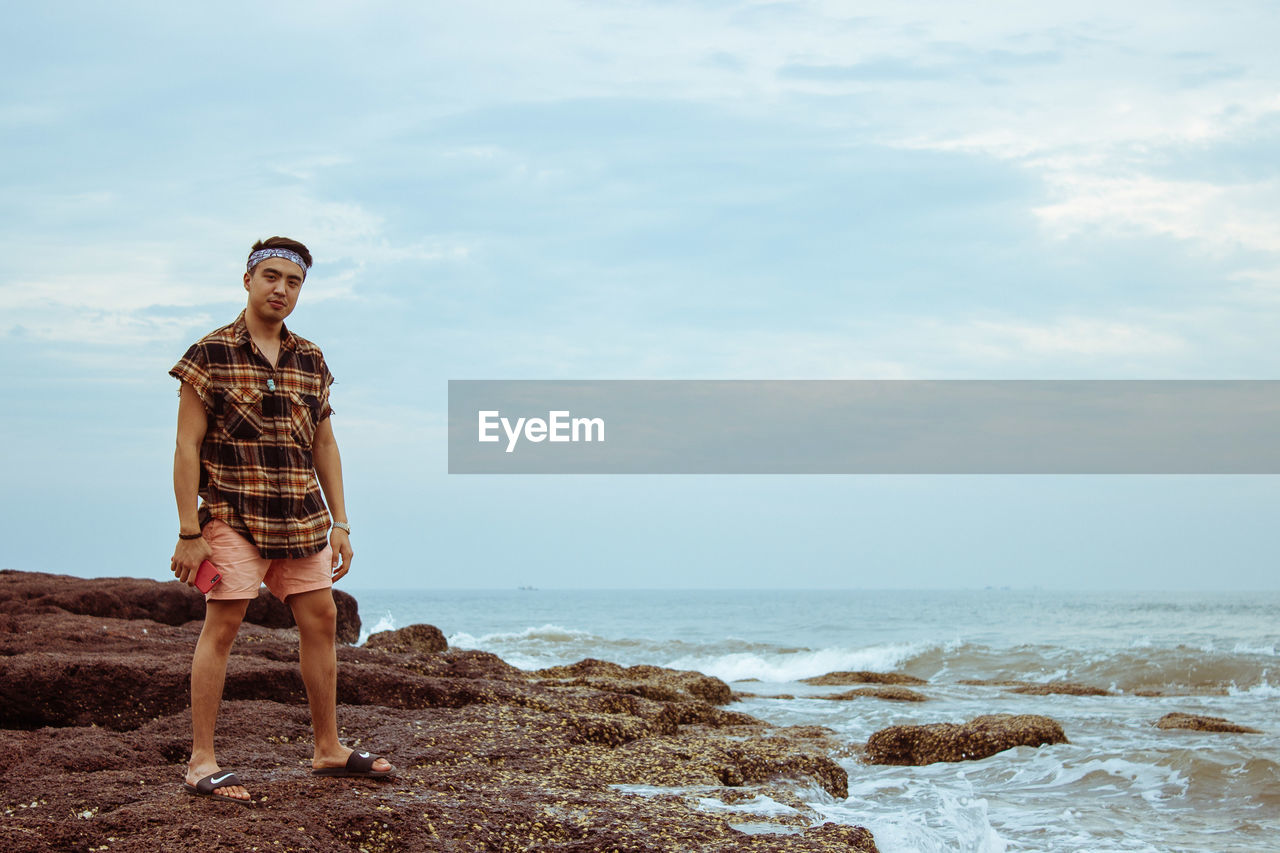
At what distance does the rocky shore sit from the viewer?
11.9 ft

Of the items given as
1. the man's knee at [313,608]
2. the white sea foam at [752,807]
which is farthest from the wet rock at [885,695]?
the man's knee at [313,608]

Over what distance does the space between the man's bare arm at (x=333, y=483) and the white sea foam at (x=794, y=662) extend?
18.5m

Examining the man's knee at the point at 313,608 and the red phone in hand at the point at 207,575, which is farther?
the man's knee at the point at 313,608

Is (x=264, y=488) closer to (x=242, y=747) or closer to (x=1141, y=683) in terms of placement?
(x=242, y=747)

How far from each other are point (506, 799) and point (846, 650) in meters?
25.0

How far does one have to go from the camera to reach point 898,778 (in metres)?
7.99

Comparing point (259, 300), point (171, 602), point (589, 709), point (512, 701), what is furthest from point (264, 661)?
point (171, 602)

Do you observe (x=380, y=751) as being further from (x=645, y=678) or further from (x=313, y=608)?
(x=645, y=678)

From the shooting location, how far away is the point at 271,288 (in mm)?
4027

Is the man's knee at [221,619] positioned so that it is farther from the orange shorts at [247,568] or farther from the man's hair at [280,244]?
the man's hair at [280,244]

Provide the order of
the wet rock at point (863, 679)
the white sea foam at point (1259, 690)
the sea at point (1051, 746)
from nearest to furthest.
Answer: the sea at point (1051, 746) → the wet rock at point (863, 679) → the white sea foam at point (1259, 690)

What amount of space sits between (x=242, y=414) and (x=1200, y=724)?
37.7 ft

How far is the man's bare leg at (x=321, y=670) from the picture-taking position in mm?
4176

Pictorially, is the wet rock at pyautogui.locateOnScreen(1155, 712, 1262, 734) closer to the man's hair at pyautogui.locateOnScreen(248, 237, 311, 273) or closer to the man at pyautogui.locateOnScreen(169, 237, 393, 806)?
the man at pyautogui.locateOnScreen(169, 237, 393, 806)
